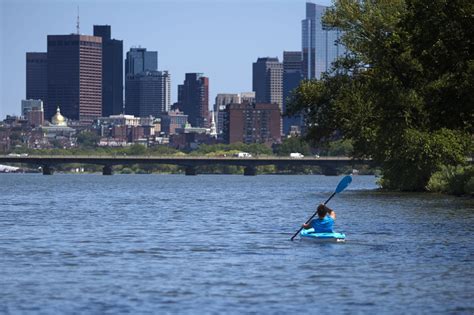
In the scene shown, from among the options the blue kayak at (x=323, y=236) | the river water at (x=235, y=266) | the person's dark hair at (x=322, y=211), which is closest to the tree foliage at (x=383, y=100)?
the river water at (x=235, y=266)

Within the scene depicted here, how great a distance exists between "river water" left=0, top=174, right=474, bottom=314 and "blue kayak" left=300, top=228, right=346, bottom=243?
1.12 feet

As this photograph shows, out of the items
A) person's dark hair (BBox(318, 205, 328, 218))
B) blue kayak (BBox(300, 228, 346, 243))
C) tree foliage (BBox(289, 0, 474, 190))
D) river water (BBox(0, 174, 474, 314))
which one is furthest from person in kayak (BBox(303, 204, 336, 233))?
tree foliage (BBox(289, 0, 474, 190))

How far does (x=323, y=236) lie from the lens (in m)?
42.6

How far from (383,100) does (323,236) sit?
3745cm

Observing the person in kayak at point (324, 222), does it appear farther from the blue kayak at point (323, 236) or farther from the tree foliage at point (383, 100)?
the tree foliage at point (383, 100)

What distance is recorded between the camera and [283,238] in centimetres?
4616

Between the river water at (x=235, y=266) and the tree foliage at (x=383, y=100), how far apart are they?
14480 mm

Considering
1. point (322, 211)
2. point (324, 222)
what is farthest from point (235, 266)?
point (324, 222)

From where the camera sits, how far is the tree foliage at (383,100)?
76.9 meters

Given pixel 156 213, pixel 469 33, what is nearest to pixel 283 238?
pixel 469 33

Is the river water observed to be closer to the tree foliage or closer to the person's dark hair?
the person's dark hair

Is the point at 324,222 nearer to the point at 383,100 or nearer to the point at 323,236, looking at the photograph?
the point at 323,236

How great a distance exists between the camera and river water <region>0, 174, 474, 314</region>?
27625mm

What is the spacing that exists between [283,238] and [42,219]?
18.5 m
